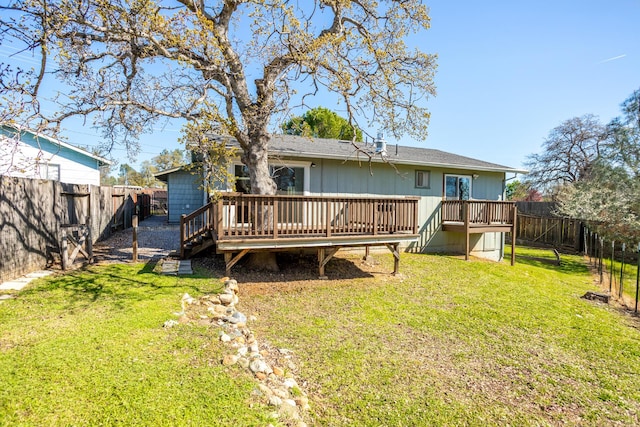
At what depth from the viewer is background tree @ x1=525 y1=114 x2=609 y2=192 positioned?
24141 mm

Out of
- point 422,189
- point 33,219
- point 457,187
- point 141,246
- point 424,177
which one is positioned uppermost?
point 424,177

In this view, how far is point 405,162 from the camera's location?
11156 mm

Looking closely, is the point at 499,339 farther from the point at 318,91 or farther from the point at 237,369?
the point at 318,91

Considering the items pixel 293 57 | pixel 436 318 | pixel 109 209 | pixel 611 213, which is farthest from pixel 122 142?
pixel 611 213

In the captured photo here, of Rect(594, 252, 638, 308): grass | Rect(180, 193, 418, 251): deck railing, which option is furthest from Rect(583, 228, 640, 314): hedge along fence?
Rect(180, 193, 418, 251): deck railing

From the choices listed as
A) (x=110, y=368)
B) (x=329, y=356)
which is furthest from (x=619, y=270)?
(x=110, y=368)

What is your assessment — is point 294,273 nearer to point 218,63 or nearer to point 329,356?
point 329,356

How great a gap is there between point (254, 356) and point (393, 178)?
903 centimetres

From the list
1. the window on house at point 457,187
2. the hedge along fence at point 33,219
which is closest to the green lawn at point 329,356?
the hedge along fence at point 33,219

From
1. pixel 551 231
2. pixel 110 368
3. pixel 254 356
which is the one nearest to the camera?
pixel 110 368

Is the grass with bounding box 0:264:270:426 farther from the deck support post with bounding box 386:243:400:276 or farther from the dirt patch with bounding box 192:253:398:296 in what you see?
the deck support post with bounding box 386:243:400:276

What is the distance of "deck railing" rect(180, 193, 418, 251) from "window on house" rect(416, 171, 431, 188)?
3876 mm

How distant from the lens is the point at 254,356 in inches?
156

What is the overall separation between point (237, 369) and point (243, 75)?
6585 millimetres
